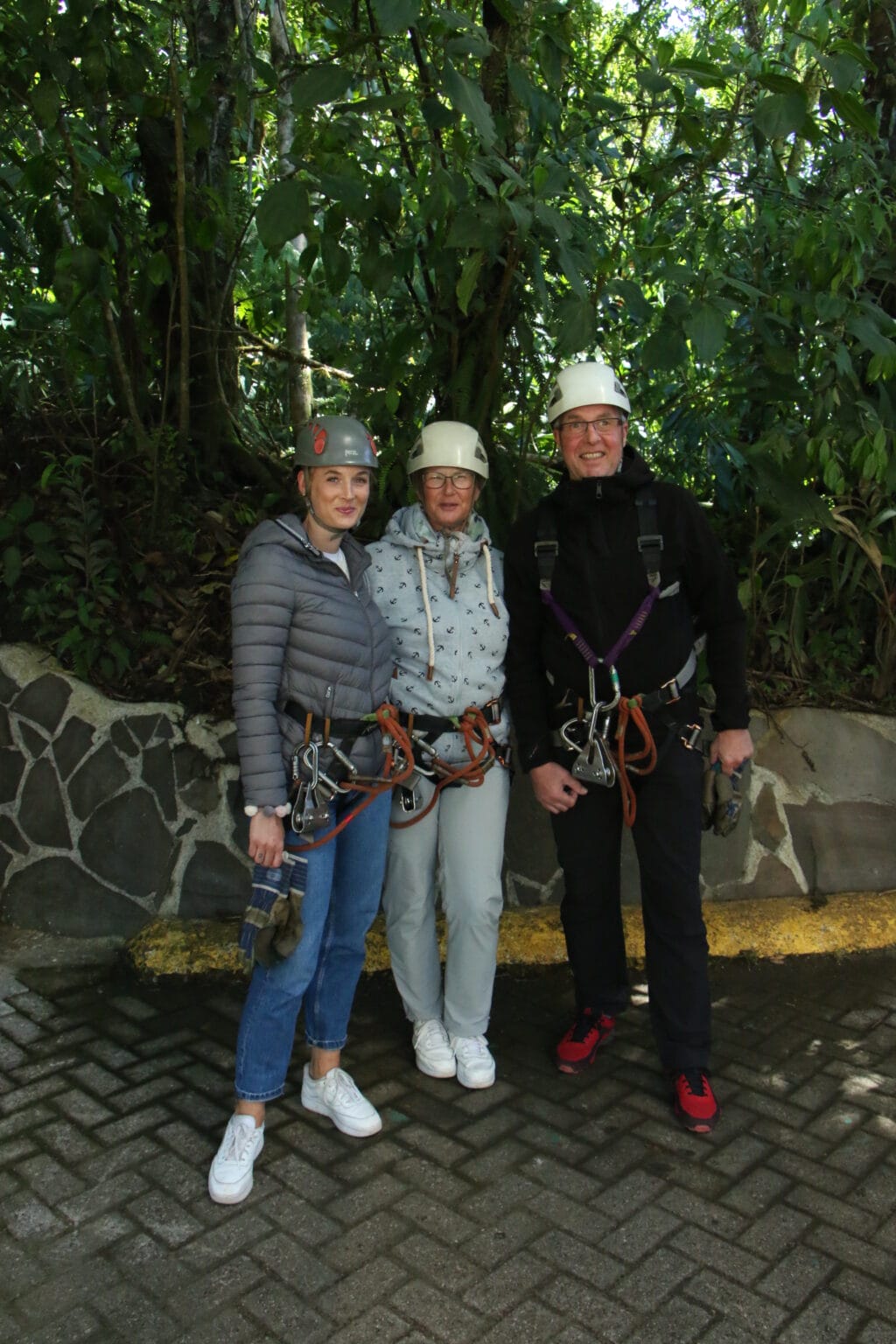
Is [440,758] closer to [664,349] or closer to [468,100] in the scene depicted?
[664,349]

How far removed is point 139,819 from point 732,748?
2.32 m

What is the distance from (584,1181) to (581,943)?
820mm

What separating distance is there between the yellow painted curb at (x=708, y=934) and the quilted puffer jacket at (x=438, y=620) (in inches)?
53.2

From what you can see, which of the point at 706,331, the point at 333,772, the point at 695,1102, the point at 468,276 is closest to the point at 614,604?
the point at 706,331

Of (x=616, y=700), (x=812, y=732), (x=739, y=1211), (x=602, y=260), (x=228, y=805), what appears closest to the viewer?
(x=739, y=1211)

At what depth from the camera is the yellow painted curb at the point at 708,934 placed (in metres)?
4.49

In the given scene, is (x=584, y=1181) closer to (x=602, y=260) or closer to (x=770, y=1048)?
(x=770, y=1048)

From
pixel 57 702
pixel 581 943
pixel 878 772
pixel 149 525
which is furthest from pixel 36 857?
pixel 878 772

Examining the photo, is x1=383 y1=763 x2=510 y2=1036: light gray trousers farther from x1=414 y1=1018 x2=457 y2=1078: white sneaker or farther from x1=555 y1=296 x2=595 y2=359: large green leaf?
x1=555 y1=296 x2=595 y2=359: large green leaf

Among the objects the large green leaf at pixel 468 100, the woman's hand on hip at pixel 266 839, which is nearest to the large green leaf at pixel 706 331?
the large green leaf at pixel 468 100

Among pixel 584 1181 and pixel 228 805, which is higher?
pixel 228 805

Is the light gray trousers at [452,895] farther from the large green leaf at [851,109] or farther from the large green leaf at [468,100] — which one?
the large green leaf at [851,109]

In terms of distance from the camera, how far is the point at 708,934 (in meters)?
4.91

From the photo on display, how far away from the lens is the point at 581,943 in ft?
12.8
